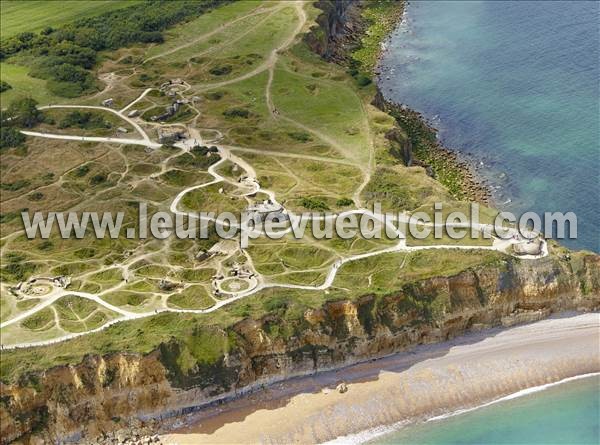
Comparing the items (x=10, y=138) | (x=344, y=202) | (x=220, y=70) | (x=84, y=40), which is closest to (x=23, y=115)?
(x=10, y=138)

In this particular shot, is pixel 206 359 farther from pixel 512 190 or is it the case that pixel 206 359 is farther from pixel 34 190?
pixel 512 190

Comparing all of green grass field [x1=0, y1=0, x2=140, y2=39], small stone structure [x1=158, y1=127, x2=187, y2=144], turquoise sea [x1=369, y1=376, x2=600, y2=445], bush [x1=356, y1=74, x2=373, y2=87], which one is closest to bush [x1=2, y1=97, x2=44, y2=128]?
small stone structure [x1=158, y1=127, x2=187, y2=144]

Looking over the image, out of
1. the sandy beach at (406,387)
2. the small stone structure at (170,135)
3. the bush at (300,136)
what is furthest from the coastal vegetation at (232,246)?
the sandy beach at (406,387)

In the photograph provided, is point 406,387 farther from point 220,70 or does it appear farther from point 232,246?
point 220,70

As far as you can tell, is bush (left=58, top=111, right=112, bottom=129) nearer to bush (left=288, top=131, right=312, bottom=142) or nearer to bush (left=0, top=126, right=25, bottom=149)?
bush (left=0, top=126, right=25, bottom=149)

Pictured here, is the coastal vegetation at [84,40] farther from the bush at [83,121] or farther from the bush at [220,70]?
the bush at [220,70]

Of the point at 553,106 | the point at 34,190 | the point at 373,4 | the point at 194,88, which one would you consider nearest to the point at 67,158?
the point at 34,190
